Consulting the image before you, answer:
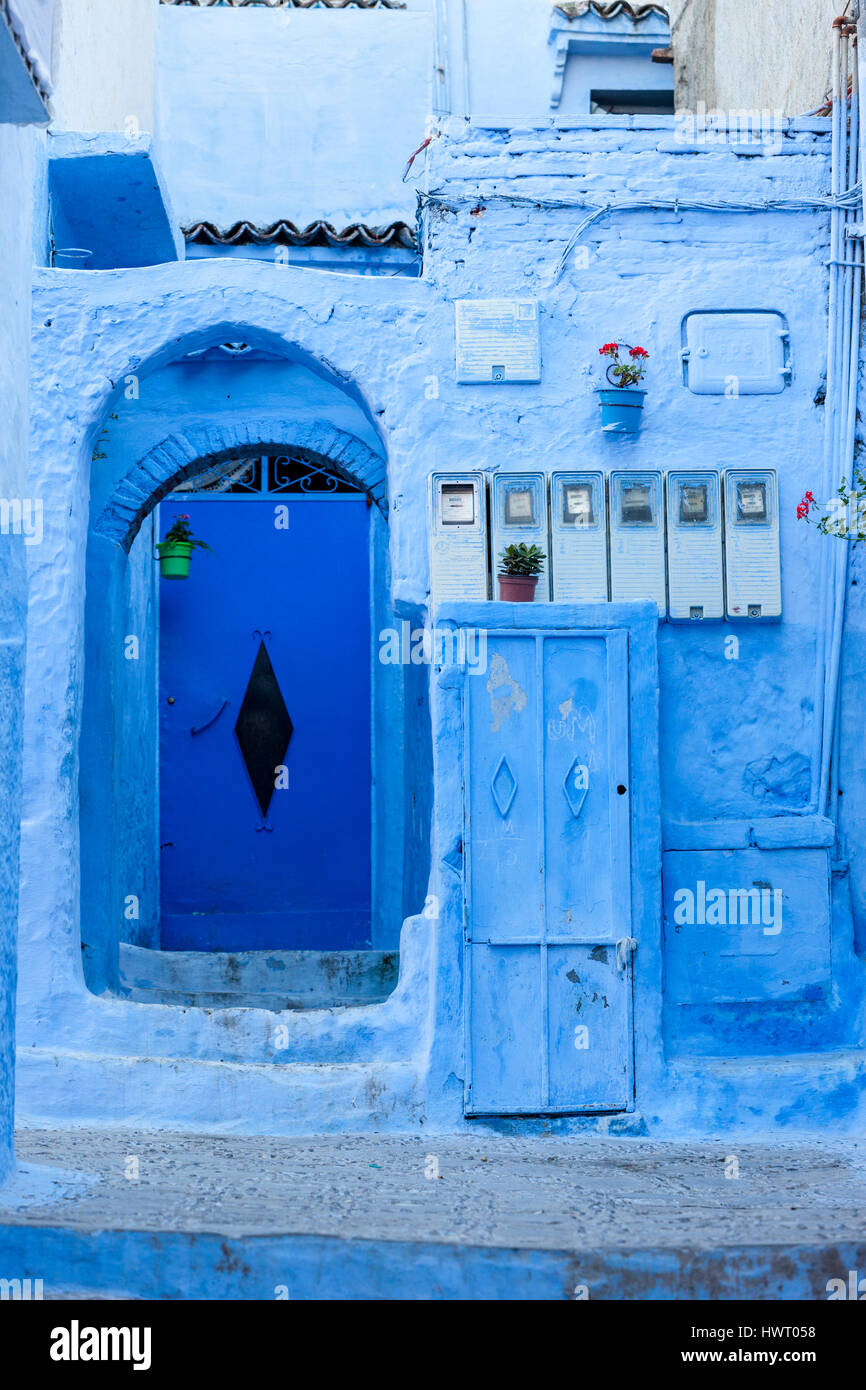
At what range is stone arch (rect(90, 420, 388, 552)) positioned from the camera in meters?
7.51

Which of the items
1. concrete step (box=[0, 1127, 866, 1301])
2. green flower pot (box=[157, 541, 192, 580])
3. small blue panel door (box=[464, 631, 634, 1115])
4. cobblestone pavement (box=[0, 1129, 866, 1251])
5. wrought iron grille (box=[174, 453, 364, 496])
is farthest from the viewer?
wrought iron grille (box=[174, 453, 364, 496])

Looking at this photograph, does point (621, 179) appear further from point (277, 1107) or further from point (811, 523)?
point (277, 1107)

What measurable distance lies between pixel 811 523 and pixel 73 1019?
13.1 ft

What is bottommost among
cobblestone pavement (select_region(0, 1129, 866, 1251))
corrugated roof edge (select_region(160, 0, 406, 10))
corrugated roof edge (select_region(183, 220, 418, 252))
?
cobblestone pavement (select_region(0, 1129, 866, 1251))

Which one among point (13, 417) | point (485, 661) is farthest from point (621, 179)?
point (13, 417)

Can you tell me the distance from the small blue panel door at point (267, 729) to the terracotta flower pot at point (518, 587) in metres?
4.34

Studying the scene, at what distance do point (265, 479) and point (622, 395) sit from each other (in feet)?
15.3

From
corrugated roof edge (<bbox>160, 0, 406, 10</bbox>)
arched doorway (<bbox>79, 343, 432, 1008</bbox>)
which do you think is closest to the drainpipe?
arched doorway (<bbox>79, 343, 432, 1008</bbox>)

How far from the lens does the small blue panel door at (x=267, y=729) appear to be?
34.2ft

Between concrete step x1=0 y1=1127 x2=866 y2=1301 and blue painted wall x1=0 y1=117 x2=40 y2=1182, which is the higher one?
blue painted wall x1=0 y1=117 x2=40 y2=1182

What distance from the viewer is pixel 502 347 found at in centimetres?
654

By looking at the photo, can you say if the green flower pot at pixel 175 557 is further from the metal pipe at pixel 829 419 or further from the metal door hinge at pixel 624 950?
the metal door hinge at pixel 624 950

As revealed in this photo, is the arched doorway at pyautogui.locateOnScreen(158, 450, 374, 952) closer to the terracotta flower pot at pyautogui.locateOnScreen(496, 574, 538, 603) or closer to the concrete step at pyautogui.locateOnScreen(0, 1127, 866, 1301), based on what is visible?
the terracotta flower pot at pyautogui.locateOnScreen(496, 574, 538, 603)

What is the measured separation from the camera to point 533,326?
654 centimetres
